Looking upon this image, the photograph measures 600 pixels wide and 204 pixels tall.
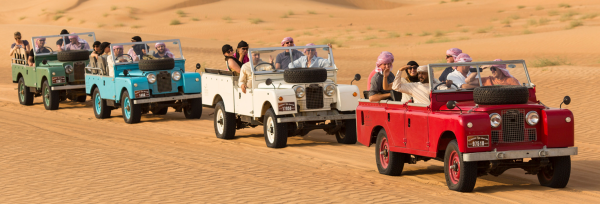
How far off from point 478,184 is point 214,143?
5.97m

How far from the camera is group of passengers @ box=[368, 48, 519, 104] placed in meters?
8.85

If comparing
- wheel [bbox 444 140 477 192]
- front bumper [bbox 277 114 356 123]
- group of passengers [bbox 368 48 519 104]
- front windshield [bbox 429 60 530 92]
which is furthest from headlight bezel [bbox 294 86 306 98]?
wheel [bbox 444 140 477 192]

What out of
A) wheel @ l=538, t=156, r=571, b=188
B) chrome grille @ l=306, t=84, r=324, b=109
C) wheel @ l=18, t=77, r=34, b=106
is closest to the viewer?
wheel @ l=538, t=156, r=571, b=188

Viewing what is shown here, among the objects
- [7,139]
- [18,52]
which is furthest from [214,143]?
[18,52]

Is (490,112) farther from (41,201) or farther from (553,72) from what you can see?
(553,72)

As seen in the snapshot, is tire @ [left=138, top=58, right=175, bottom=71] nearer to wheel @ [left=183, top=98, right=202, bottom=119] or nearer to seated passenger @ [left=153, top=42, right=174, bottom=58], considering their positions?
seated passenger @ [left=153, top=42, right=174, bottom=58]

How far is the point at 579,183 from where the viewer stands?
9047 mm

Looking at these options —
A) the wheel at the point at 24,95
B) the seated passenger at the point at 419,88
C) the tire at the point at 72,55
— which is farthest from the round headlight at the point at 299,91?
the wheel at the point at 24,95

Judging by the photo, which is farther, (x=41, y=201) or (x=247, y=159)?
(x=247, y=159)

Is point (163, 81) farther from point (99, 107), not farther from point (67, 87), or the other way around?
point (67, 87)

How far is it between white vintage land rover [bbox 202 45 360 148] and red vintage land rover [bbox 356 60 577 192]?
3581 mm

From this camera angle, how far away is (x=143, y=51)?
60.1 feet

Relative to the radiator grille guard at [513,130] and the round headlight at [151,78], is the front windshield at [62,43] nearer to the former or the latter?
the round headlight at [151,78]

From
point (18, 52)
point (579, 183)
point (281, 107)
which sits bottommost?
point (579, 183)
